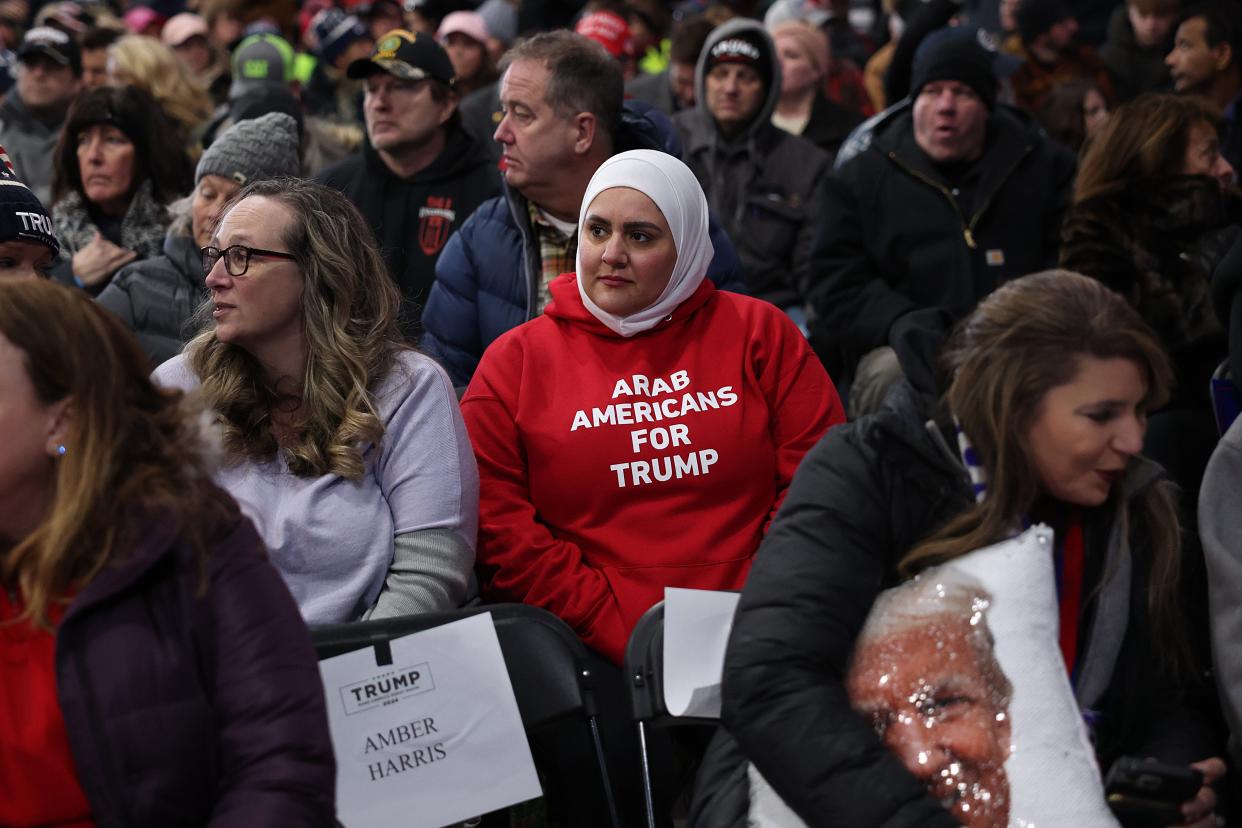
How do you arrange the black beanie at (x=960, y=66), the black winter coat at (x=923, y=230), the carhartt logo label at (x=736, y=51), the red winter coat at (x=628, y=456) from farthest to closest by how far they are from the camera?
the carhartt logo label at (x=736, y=51) < the black beanie at (x=960, y=66) < the black winter coat at (x=923, y=230) < the red winter coat at (x=628, y=456)

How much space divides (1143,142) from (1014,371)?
2.81m

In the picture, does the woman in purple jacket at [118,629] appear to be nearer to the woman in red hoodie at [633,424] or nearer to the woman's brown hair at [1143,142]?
the woman in red hoodie at [633,424]

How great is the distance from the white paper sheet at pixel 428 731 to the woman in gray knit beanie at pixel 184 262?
2361 millimetres

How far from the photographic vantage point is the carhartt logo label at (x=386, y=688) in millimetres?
2971

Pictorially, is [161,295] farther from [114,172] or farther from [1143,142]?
[1143,142]

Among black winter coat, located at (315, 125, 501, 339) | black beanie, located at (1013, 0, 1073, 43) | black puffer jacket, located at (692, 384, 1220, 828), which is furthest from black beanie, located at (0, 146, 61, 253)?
black beanie, located at (1013, 0, 1073, 43)

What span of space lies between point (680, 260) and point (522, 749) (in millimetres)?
1426

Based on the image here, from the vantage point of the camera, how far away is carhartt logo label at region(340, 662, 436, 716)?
117 inches

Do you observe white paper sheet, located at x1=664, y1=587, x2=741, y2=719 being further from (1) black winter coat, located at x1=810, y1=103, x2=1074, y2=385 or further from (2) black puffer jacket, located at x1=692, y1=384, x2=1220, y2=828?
(1) black winter coat, located at x1=810, y1=103, x2=1074, y2=385

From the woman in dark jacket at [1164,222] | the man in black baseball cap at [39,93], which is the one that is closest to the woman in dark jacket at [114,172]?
the man in black baseball cap at [39,93]

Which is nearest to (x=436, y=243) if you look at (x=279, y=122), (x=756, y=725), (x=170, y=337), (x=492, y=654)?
(x=279, y=122)

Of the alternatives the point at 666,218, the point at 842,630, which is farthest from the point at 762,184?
the point at 842,630

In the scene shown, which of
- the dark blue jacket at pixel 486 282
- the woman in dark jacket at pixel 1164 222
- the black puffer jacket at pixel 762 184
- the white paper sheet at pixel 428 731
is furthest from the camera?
the black puffer jacket at pixel 762 184

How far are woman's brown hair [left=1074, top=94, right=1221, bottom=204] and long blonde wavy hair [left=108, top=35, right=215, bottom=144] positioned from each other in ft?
14.2
